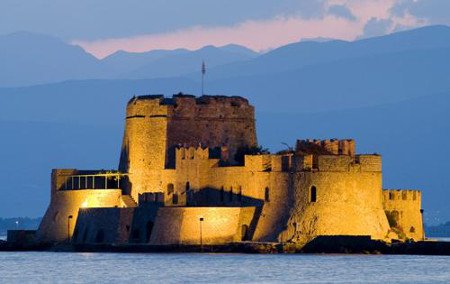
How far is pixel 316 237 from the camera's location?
103375mm

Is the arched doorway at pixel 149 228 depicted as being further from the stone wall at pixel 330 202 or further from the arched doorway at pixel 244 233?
the stone wall at pixel 330 202

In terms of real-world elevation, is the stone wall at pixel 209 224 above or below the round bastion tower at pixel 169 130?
below

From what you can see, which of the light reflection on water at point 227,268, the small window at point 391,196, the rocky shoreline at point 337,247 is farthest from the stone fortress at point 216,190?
the light reflection on water at point 227,268

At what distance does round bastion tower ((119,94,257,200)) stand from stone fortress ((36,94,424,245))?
0.18ft

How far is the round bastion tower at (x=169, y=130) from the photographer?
114000 millimetres

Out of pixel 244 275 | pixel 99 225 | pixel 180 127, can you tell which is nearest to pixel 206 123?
pixel 180 127

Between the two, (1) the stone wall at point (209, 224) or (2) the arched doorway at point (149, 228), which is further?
(2) the arched doorway at point (149, 228)

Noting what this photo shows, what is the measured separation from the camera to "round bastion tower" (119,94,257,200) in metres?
114

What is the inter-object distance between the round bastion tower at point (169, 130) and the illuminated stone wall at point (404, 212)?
9.61 meters

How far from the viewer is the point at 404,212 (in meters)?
110

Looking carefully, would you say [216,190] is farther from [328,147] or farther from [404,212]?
[404,212]

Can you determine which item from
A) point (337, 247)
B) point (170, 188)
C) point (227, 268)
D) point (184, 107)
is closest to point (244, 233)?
point (337, 247)

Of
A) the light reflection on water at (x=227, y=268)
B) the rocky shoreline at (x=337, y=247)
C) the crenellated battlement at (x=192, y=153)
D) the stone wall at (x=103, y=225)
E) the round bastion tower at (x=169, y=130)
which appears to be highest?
the round bastion tower at (x=169, y=130)

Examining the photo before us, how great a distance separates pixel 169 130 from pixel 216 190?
6533mm
